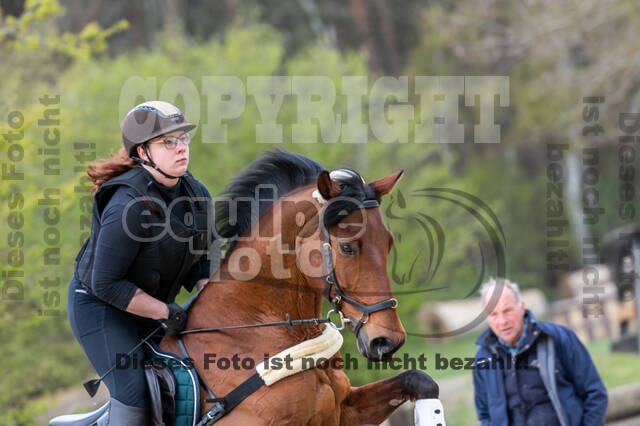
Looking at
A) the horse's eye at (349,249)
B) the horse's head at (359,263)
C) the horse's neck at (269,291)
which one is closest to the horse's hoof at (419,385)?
the horse's head at (359,263)

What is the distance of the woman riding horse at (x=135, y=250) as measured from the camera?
148 inches

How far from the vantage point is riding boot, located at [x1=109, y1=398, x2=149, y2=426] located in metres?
3.76

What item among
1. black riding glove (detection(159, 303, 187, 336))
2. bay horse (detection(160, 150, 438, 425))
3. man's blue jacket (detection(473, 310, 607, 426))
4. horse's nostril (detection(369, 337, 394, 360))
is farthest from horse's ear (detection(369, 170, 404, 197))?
man's blue jacket (detection(473, 310, 607, 426))

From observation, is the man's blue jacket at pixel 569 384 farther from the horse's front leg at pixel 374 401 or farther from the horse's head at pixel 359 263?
the horse's head at pixel 359 263

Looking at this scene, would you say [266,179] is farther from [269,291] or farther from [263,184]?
[269,291]

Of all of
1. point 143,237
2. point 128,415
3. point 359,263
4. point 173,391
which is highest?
point 143,237

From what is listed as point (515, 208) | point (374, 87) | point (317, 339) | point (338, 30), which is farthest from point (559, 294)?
point (317, 339)

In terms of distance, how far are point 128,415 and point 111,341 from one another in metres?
0.40

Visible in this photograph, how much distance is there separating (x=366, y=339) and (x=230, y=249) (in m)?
1.02

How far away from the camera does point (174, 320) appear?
3.92m

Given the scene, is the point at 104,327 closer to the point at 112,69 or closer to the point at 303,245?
the point at 303,245

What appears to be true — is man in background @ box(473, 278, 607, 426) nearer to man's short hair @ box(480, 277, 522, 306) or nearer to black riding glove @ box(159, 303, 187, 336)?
man's short hair @ box(480, 277, 522, 306)

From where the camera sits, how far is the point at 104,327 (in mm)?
3896

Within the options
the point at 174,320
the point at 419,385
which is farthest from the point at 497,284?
the point at 174,320
